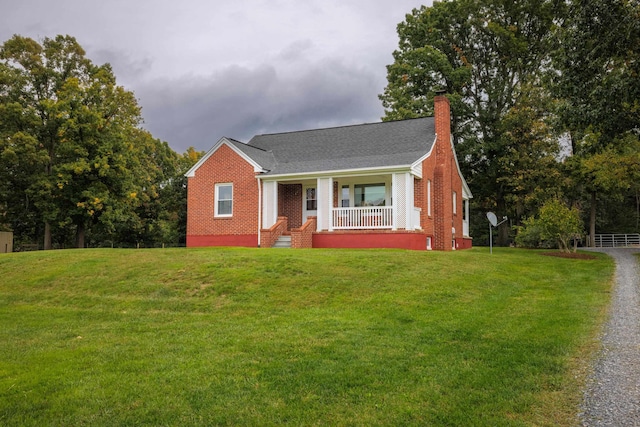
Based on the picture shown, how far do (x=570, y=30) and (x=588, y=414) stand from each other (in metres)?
15.1

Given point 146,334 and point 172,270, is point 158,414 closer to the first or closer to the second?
point 146,334

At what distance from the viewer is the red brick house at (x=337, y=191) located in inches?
722

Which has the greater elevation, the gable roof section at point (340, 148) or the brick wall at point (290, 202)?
the gable roof section at point (340, 148)

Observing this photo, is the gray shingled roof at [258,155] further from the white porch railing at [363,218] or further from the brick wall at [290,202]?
the white porch railing at [363,218]

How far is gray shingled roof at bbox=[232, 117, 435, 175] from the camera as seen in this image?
19359mm

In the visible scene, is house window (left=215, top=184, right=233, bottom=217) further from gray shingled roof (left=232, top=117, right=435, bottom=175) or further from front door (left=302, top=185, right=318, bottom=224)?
front door (left=302, top=185, right=318, bottom=224)

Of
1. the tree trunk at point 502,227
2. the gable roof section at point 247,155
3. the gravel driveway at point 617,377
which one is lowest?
the gravel driveway at point 617,377

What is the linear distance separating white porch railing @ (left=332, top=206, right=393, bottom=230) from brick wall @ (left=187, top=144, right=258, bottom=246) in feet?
11.9

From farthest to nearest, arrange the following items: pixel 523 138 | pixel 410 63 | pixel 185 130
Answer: pixel 185 130 → pixel 410 63 → pixel 523 138

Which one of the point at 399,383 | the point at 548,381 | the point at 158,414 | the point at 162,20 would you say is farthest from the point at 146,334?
the point at 162,20

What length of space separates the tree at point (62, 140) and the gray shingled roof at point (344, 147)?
10155 mm

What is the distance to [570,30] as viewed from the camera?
1554cm

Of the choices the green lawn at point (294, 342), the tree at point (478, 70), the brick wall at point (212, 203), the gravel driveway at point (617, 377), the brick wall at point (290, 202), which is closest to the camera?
the gravel driveway at point (617, 377)

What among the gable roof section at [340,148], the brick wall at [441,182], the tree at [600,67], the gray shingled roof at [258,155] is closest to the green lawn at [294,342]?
the tree at [600,67]
